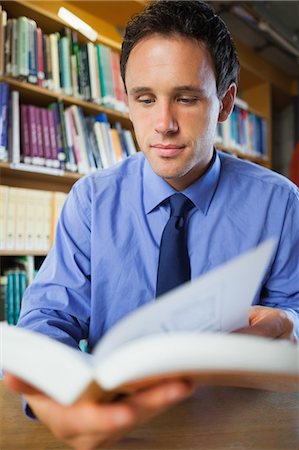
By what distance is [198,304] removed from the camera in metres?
0.45

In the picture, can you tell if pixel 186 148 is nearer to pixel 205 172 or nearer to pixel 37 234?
pixel 205 172

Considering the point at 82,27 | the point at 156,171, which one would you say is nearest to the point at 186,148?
the point at 156,171

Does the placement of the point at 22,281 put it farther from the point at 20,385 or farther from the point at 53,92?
the point at 20,385

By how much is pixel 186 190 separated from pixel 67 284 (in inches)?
14.5

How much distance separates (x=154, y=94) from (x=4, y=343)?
2.30 feet

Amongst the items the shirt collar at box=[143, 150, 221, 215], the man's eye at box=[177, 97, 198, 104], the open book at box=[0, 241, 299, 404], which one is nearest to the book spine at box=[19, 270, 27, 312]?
the shirt collar at box=[143, 150, 221, 215]

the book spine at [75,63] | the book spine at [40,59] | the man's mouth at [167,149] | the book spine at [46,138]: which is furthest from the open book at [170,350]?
the book spine at [75,63]

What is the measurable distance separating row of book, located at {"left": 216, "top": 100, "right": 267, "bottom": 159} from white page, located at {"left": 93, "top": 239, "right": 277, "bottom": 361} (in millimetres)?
2642

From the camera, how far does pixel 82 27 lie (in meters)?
2.34

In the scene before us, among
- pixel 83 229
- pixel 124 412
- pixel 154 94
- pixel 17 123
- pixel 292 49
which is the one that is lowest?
pixel 124 412

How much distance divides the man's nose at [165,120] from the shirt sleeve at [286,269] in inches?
15.4

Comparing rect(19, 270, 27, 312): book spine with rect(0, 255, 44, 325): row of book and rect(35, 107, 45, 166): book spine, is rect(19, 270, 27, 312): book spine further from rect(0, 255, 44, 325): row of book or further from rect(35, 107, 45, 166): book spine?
rect(35, 107, 45, 166): book spine

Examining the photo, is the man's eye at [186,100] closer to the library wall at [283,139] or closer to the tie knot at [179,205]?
the tie knot at [179,205]

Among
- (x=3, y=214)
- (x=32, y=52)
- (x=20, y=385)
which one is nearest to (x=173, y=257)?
(x=20, y=385)
